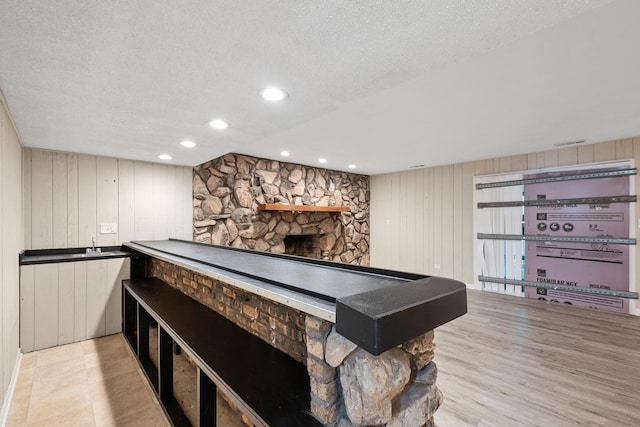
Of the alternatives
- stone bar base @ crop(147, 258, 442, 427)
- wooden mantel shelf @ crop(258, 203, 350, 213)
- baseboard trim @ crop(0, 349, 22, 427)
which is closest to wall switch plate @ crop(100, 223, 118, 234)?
baseboard trim @ crop(0, 349, 22, 427)

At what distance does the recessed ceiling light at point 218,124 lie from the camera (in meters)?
2.34

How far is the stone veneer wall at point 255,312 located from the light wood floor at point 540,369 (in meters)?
1.21

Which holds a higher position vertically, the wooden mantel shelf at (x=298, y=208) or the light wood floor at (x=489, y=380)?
the wooden mantel shelf at (x=298, y=208)

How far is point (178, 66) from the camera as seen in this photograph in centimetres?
148

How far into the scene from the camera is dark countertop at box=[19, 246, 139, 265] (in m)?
2.87

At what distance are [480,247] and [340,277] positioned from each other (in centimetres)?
456

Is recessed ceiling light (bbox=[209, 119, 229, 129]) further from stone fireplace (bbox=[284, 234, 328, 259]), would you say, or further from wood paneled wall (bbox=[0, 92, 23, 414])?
stone fireplace (bbox=[284, 234, 328, 259])

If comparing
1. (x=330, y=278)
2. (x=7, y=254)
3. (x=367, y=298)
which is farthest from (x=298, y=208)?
(x=367, y=298)

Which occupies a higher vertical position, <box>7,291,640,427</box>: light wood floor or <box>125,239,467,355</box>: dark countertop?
<box>125,239,467,355</box>: dark countertop

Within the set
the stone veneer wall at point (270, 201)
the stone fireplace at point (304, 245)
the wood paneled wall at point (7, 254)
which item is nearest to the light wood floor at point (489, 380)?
the wood paneled wall at point (7, 254)

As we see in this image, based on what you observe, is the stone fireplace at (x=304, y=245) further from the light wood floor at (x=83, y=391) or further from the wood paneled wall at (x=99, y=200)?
the light wood floor at (x=83, y=391)

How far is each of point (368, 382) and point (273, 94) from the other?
5.48 ft

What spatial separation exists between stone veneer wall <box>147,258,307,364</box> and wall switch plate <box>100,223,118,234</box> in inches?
64.4

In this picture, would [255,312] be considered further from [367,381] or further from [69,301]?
[69,301]
